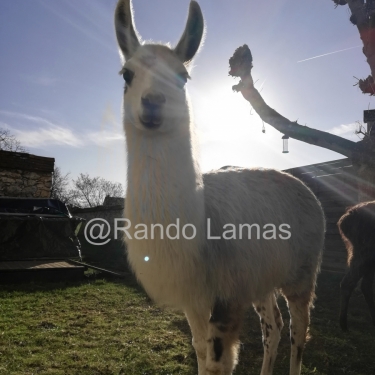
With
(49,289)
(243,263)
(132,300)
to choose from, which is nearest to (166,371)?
(243,263)

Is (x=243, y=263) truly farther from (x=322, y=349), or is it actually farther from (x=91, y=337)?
(x=91, y=337)

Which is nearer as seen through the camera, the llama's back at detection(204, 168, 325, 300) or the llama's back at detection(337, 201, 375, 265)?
the llama's back at detection(204, 168, 325, 300)

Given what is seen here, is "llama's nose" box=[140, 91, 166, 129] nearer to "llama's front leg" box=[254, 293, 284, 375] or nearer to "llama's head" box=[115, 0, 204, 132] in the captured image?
"llama's head" box=[115, 0, 204, 132]

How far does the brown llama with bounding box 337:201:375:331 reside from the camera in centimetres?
461

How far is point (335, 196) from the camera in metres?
8.35

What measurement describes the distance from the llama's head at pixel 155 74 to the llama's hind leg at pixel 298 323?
6.54 ft

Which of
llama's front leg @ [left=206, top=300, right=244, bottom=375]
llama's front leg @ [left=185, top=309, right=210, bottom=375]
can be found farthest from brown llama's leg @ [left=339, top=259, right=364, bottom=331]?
llama's front leg @ [left=206, top=300, right=244, bottom=375]

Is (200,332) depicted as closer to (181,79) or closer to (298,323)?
(298,323)

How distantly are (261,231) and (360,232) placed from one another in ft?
10.8

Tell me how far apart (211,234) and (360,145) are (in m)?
4.51

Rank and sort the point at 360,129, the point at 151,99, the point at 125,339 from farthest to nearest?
the point at 360,129
the point at 125,339
the point at 151,99

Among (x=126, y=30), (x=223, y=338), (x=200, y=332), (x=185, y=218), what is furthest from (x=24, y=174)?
(x=223, y=338)

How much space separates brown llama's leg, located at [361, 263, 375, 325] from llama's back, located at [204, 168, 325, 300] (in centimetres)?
204

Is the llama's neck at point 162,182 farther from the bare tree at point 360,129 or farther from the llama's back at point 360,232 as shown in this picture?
the bare tree at point 360,129
